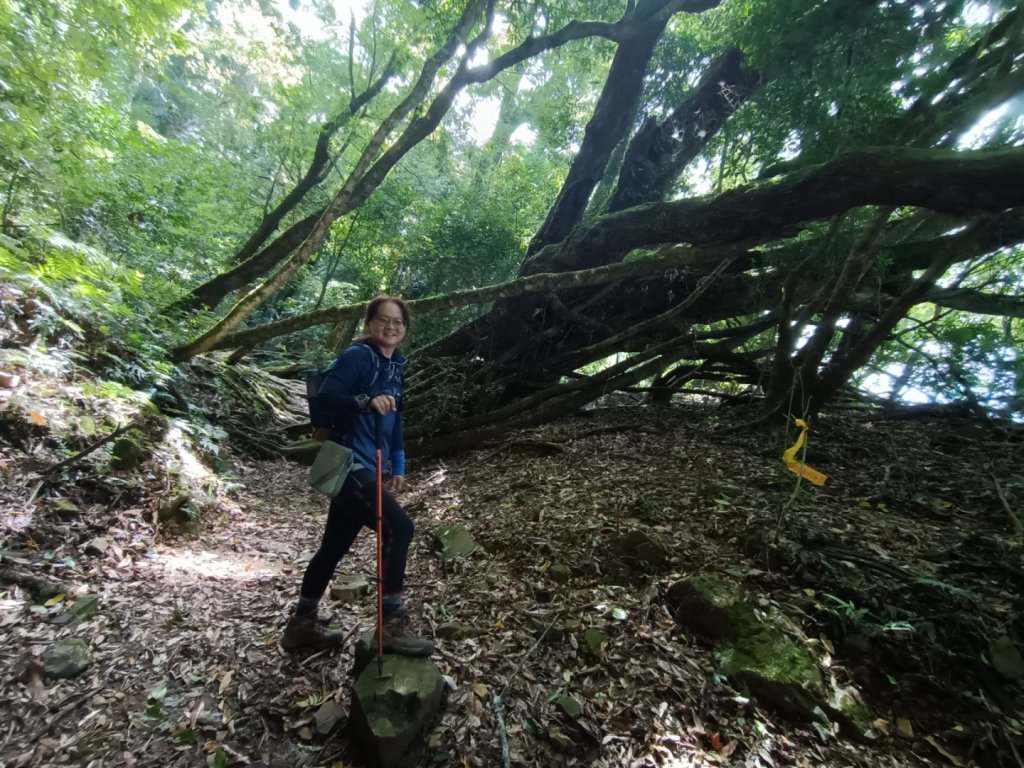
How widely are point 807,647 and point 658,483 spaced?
2.13 m

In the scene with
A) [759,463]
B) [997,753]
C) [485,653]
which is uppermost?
[759,463]

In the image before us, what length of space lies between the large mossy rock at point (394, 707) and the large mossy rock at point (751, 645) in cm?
152

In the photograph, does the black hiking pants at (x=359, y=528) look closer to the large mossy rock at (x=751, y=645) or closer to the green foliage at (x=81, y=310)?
the large mossy rock at (x=751, y=645)

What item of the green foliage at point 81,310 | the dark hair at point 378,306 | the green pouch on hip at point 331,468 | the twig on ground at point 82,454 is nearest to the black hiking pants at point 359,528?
the green pouch on hip at point 331,468

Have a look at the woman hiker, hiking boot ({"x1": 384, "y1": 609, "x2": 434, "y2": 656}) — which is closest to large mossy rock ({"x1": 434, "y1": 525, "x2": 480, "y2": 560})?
the woman hiker

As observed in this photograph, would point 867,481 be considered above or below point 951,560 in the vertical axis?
above

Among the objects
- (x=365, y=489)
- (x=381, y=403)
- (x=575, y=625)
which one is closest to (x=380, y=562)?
A: (x=365, y=489)

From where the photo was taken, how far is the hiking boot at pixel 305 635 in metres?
2.76

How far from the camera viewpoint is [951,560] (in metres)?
3.07

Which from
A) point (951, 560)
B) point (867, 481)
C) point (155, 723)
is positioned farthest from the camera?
point (867, 481)

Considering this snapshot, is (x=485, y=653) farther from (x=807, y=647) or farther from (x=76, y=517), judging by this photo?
(x=76, y=517)

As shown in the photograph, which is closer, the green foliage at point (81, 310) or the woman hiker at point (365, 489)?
the woman hiker at point (365, 489)

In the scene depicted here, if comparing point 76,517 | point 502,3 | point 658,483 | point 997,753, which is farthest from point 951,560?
point 502,3

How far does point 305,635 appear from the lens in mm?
2766
